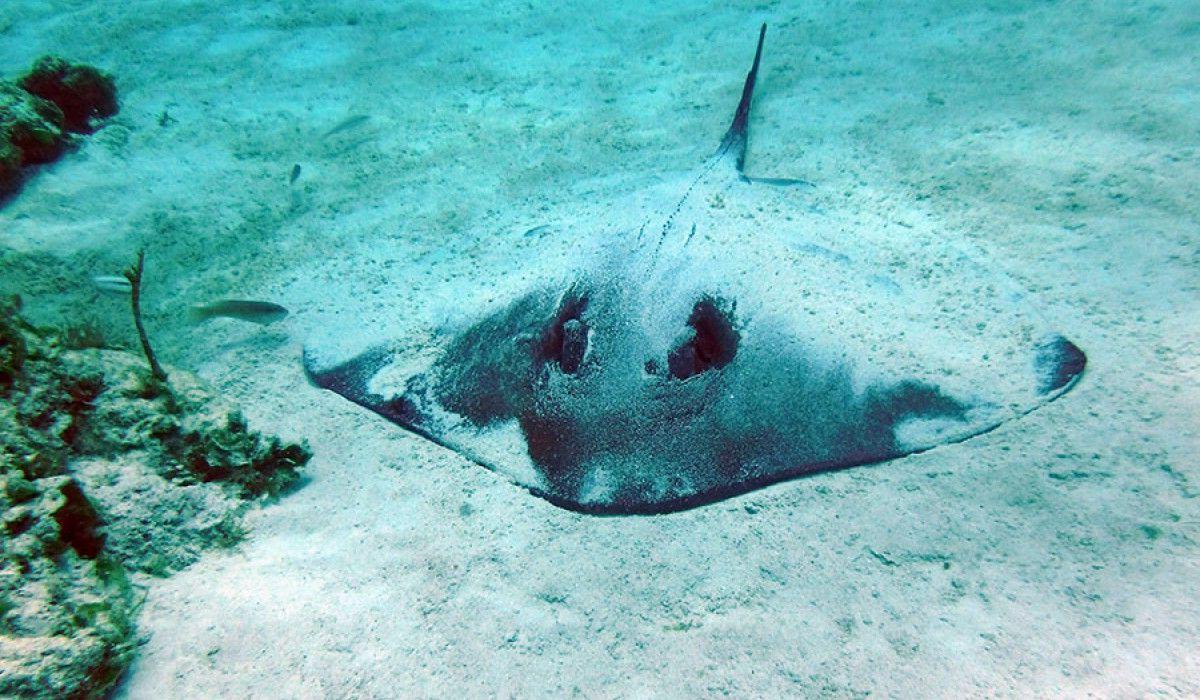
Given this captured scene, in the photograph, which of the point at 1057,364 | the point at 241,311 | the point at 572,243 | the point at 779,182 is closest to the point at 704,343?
the point at 572,243

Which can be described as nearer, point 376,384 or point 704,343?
point 704,343

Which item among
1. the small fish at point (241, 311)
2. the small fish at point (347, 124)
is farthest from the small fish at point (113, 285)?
the small fish at point (347, 124)

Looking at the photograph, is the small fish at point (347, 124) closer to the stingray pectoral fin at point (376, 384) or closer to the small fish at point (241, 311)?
the small fish at point (241, 311)

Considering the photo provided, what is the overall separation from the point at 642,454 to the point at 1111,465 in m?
2.21

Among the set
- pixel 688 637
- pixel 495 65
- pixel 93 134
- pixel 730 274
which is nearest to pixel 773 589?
pixel 688 637

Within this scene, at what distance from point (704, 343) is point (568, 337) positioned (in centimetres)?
73

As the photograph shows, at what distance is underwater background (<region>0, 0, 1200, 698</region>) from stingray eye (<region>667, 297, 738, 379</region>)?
679mm

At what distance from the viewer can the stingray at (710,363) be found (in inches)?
104

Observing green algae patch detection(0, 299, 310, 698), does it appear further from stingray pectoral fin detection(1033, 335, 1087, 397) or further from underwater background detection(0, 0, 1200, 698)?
stingray pectoral fin detection(1033, 335, 1087, 397)

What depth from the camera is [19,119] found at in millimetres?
5387

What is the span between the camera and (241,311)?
4.02 meters

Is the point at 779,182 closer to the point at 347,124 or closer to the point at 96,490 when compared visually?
the point at 96,490

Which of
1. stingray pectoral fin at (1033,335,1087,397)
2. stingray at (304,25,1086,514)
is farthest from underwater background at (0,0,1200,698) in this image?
stingray at (304,25,1086,514)

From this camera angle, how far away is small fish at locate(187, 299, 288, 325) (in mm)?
3970
